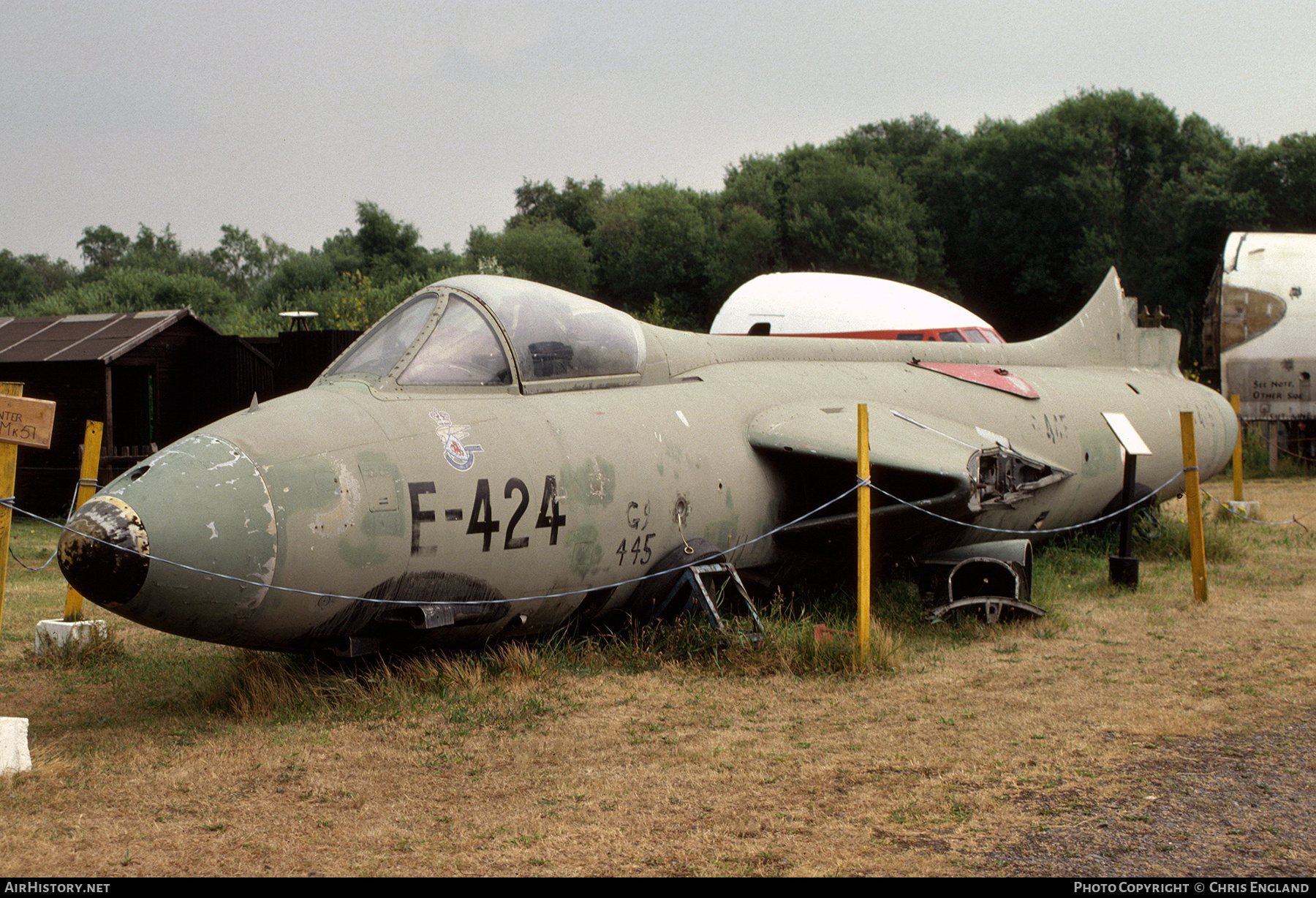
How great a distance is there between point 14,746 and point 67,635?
10.3 ft

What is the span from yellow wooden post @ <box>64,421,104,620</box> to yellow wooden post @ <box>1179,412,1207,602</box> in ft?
31.8

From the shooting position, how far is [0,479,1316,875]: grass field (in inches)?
182

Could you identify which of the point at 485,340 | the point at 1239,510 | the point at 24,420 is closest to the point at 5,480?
the point at 24,420

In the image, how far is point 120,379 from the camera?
21.4m

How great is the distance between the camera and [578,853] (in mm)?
4609

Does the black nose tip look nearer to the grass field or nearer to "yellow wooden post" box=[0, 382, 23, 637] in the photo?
the grass field

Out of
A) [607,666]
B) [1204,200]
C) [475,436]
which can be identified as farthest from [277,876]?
[1204,200]

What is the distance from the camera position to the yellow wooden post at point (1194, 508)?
10.4 metres

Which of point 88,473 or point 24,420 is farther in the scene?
point 88,473

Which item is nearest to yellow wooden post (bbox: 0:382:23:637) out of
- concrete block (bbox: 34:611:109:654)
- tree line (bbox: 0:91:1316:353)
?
concrete block (bbox: 34:611:109:654)

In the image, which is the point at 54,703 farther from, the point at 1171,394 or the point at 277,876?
the point at 1171,394

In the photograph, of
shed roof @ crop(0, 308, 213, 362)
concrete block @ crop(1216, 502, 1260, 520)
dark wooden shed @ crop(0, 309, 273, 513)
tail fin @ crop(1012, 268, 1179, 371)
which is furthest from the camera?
dark wooden shed @ crop(0, 309, 273, 513)

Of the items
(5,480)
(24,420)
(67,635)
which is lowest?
(67,635)

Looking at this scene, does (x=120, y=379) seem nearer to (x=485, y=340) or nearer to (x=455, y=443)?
(x=485, y=340)
